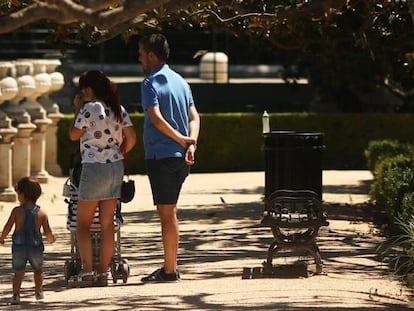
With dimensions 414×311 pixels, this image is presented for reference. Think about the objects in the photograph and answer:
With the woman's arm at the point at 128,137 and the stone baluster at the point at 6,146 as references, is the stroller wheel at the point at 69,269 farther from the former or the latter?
the stone baluster at the point at 6,146

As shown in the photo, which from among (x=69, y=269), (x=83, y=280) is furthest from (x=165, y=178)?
(x=69, y=269)

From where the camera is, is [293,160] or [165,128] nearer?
[165,128]

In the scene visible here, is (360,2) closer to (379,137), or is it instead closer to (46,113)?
(46,113)

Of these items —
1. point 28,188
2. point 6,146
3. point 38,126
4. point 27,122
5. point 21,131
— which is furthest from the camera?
point 38,126

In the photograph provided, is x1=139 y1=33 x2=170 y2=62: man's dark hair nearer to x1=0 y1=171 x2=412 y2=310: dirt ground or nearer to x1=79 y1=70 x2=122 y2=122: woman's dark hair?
x1=79 y1=70 x2=122 y2=122: woman's dark hair

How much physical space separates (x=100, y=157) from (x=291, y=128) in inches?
664

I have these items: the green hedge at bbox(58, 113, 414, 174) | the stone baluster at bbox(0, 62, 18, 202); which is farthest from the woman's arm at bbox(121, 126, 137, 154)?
the green hedge at bbox(58, 113, 414, 174)

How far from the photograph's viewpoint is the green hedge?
85.8 feet

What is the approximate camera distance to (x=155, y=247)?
43.2ft

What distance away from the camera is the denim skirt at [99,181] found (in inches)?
389

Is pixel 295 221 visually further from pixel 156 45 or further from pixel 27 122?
pixel 27 122

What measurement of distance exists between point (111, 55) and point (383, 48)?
2111cm

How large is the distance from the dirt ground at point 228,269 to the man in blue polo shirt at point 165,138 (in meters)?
0.39

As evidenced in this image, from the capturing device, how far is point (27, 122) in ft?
64.4
